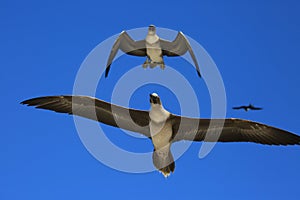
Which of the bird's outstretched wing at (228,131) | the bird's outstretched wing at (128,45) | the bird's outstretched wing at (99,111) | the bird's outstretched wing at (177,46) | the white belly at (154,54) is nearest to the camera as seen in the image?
the bird's outstretched wing at (228,131)

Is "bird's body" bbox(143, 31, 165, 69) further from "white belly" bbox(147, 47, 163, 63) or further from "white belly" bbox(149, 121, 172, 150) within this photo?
"white belly" bbox(149, 121, 172, 150)

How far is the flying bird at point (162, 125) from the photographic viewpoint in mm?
20156

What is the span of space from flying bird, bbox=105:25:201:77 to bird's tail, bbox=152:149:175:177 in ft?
12.7

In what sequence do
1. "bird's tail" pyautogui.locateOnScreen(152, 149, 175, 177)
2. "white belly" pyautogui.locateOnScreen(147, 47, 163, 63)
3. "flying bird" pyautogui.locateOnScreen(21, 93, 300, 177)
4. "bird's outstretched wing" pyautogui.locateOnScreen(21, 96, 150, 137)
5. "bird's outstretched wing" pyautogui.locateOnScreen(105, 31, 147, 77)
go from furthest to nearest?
"bird's outstretched wing" pyautogui.locateOnScreen(105, 31, 147, 77)
"white belly" pyautogui.locateOnScreen(147, 47, 163, 63)
"bird's outstretched wing" pyautogui.locateOnScreen(21, 96, 150, 137)
"flying bird" pyautogui.locateOnScreen(21, 93, 300, 177)
"bird's tail" pyautogui.locateOnScreen(152, 149, 175, 177)

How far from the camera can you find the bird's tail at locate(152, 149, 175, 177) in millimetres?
20000

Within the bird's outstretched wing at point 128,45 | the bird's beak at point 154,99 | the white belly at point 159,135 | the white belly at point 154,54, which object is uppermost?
the bird's outstretched wing at point 128,45

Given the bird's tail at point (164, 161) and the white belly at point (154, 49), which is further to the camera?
the white belly at point (154, 49)

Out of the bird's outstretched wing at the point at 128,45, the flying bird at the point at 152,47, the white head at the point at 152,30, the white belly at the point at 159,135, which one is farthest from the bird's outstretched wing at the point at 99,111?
the white head at the point at 152,30

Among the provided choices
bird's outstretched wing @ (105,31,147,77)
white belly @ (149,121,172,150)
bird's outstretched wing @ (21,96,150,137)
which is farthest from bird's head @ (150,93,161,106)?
bird's outstretched wing @ (105,31,147,77)

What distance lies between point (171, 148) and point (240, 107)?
3.51 metres

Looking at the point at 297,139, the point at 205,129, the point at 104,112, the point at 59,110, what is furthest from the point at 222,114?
the point at 59,110

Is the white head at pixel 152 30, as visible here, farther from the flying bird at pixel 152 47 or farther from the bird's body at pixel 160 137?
the bird's body at pixel 160 137

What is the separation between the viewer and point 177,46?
77.6 ft

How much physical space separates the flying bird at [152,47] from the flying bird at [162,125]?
278 centimetres
